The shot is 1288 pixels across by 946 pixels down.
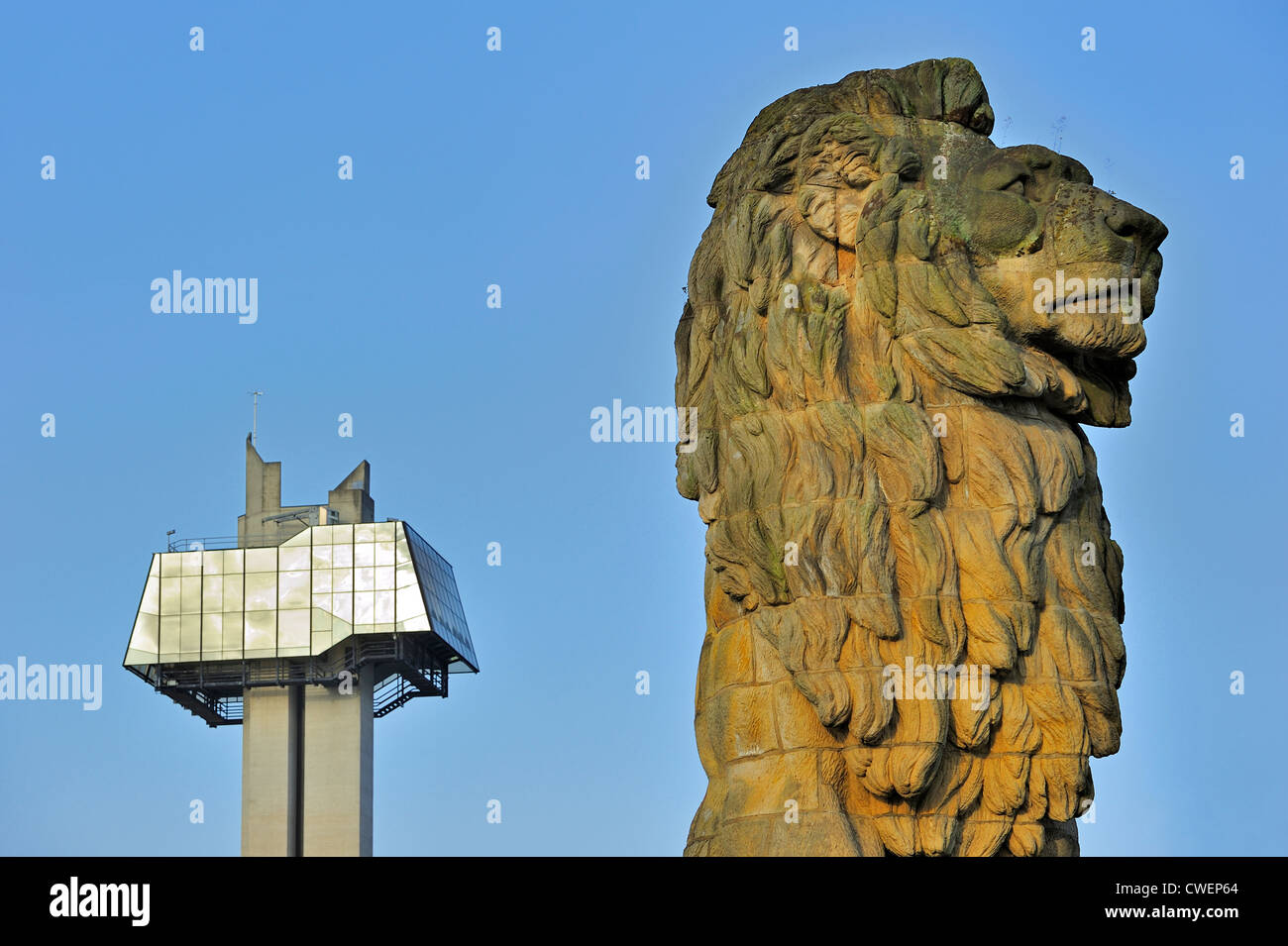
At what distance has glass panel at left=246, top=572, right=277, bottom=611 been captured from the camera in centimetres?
11200

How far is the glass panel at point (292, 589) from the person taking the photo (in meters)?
112

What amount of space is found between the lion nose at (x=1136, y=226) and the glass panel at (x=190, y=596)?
10189 cm

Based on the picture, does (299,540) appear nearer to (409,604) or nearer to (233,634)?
(233,634)

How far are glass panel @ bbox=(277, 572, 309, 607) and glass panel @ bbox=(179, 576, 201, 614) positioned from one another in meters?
4.40

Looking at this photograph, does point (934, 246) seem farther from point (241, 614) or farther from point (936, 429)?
point (241, 614)

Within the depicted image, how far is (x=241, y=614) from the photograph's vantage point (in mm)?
112188

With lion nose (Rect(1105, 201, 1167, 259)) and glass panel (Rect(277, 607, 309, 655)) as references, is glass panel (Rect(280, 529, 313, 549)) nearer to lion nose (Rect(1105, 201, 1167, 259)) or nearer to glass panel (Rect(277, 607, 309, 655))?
glass panel (Rect(277, 607, 309, 655))

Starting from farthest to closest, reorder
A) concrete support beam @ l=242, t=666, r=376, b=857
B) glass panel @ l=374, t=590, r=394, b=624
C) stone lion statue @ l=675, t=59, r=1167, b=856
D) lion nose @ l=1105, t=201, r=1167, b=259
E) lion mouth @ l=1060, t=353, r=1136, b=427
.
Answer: glass panel @ l=374, t=590, r=394, b=624 → concrete support beam @ l=242, t=666, r=376, b=857 → lion mouth @ l=1060, t=353, r=1136, b=427 → lion nose @ l=1105, t=201, r=1167, b=259 → stone lion statue @ l=675, t=59, r=1167, b=856

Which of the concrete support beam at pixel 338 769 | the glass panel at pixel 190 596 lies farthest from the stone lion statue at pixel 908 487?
the glass panel at pixel 190 596

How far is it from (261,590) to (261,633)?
2.39 meters

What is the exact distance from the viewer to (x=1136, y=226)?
570 inches

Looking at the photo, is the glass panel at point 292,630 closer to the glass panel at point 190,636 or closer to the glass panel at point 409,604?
the glass panel at point 190,636

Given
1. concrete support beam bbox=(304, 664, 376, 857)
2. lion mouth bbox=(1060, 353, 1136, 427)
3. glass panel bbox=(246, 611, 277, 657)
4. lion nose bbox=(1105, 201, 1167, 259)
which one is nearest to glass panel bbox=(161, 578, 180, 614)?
glass panel bbox=(246, 611, 277, 657)

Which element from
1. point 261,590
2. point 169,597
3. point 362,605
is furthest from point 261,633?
point 169,597
